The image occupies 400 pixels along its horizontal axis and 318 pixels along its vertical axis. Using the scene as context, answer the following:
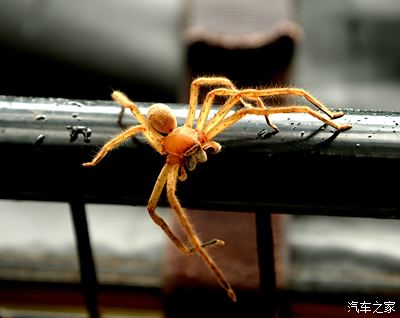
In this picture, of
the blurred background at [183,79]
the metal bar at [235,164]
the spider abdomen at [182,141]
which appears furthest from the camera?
the blurred background at [183,79]

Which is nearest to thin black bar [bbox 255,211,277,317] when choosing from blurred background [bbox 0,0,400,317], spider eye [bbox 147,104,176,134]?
spider eye [bbox 147,104,176,134]

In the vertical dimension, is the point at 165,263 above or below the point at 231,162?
above

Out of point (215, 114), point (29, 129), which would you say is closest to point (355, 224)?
point (215, 114)

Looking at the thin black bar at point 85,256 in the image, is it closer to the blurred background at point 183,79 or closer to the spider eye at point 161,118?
the spider eye at point 161,118

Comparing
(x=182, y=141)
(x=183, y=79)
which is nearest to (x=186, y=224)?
(x=182, y=141)

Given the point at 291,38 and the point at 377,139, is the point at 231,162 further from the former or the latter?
the point at 291,38

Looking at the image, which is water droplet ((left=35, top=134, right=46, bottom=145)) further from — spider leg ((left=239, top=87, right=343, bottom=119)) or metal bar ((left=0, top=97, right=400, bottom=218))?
spider leg ((left=239, top=87, right=343, bottom=119))

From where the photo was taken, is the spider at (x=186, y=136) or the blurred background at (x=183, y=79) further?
the blurred background at (x=183, y=79)

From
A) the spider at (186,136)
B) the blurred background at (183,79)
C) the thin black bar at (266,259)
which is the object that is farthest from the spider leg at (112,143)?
the blurred background at (183,79)
